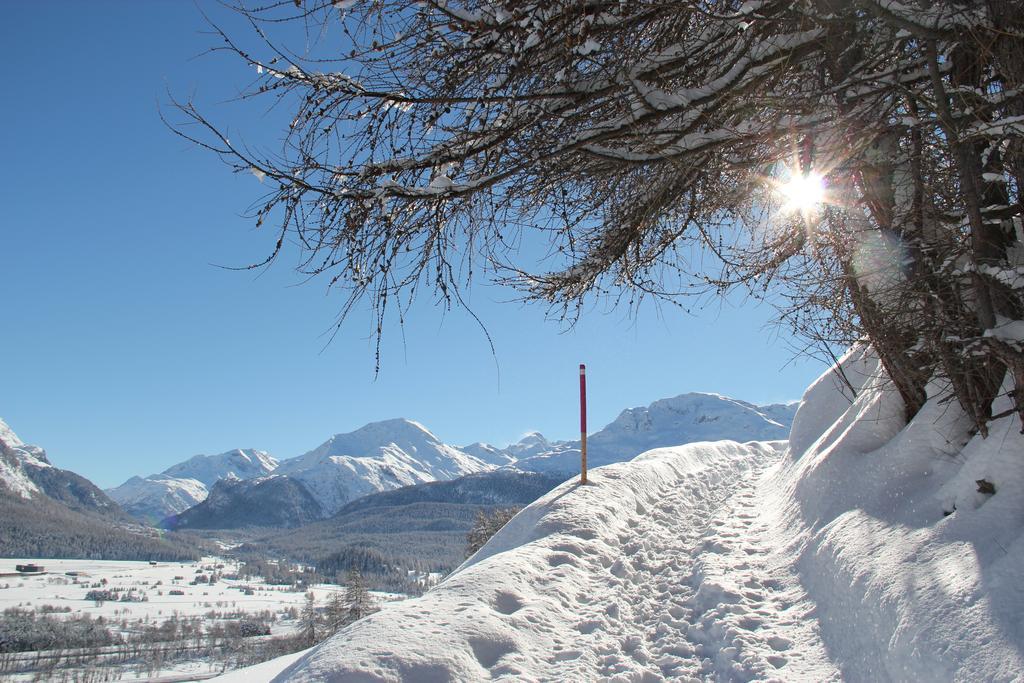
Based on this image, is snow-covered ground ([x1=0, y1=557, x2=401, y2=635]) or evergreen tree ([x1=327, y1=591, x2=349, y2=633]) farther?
snow-covered ground ([x1=0, y1=557, x2=401, y2=635])

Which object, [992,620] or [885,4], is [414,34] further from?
[992,620]

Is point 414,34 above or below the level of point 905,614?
above

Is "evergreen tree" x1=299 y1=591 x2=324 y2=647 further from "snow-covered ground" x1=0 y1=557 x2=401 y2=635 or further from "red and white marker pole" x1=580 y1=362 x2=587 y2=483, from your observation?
"snow-covered ground" x1=0 y1=557 x2=401 y2=635

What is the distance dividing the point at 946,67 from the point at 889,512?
3258 mm

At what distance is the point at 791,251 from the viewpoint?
6.84 metres

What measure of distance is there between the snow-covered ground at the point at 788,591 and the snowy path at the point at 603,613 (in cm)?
2

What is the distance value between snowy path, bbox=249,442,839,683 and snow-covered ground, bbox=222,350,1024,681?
0.06 feet

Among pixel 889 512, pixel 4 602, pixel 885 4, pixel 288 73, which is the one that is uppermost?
pixel 885 4

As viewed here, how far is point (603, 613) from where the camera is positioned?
5.70 metres

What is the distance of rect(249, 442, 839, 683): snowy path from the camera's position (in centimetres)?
434

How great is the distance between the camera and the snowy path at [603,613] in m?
4.34

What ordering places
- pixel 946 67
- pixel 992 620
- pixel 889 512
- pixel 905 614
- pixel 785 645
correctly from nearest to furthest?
pixel 992 620
pixel 905 614
pixel 946 67
pixel 785 645
pixel 889 512

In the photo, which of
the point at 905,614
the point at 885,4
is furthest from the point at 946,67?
the point at 905,614

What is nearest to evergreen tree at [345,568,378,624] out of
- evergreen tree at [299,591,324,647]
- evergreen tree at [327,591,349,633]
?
evergreen tree at [327,591,349,633]
